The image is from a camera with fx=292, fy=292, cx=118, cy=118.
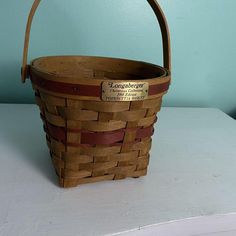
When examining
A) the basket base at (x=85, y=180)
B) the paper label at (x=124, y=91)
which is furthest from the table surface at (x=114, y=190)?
the paper label at (x=124, y=91)

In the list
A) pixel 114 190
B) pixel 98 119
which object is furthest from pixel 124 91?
pixel 114 190

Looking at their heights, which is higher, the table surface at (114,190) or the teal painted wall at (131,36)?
the teal painted wall at (131,36)

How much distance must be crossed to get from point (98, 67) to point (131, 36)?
0.82ft

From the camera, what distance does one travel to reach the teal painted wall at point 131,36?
0.68 metres

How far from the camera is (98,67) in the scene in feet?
1.71

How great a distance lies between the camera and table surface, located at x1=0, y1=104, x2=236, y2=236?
345 millimetres

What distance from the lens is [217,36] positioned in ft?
2.59

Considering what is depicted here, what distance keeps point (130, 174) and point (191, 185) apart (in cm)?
9

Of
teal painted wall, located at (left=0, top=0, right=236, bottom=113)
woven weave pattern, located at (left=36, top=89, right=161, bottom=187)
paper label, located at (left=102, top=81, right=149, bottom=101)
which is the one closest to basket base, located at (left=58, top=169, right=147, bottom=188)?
woven weave pattern, located at (left=36, top=89, right=161, bottom=187)

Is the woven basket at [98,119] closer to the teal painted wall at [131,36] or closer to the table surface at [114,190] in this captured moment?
the table surface at [114,190]

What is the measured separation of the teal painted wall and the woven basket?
0.86 feet

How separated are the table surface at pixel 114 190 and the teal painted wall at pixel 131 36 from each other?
0.19 metres

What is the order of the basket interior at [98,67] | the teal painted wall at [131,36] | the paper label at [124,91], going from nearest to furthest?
the paper label at [124,91] → the basket interior at [98,67] → the teal painted wall at [131,36]

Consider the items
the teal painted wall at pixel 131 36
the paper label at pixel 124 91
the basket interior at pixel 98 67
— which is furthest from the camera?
the teal painted wall at pixel 131 36
